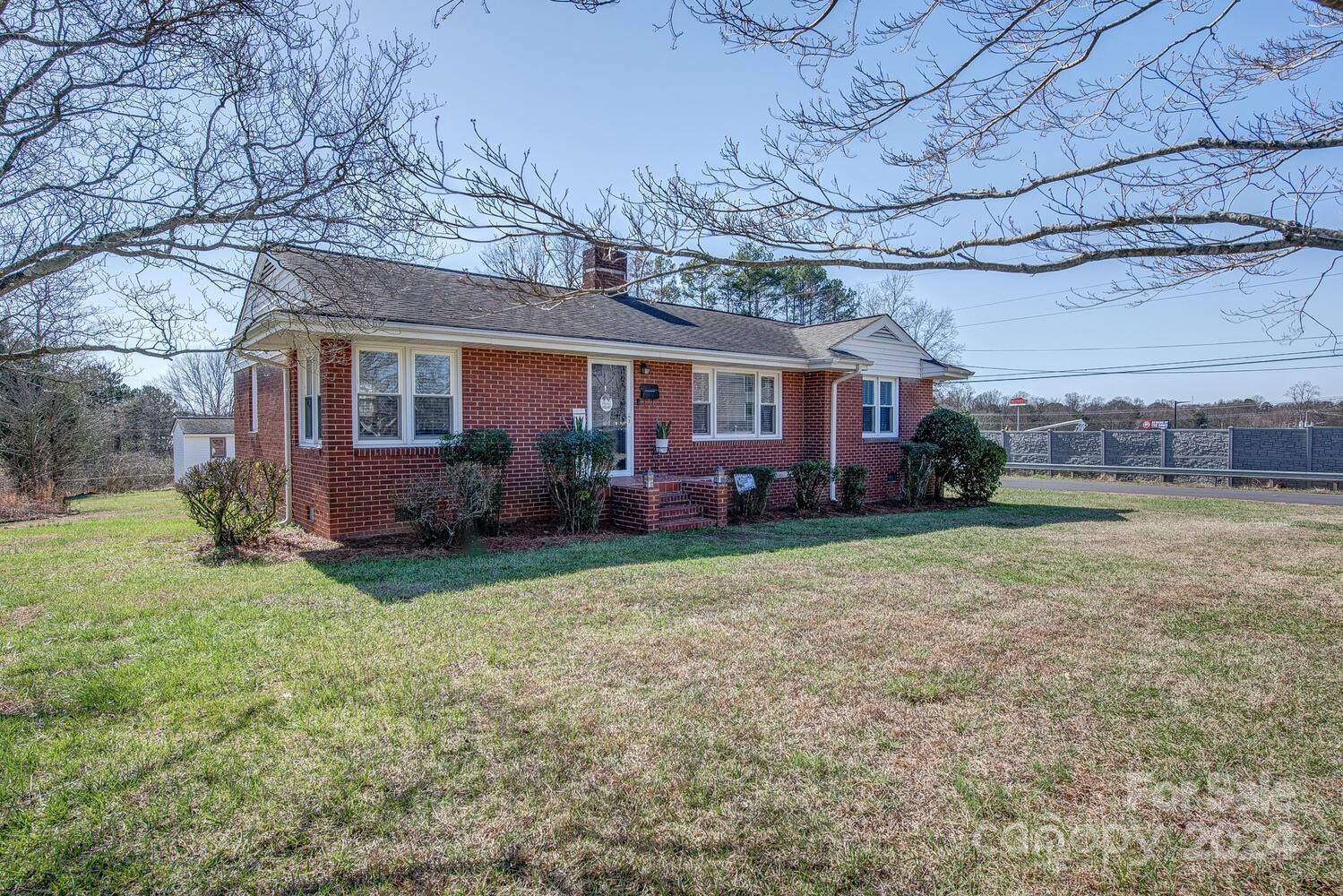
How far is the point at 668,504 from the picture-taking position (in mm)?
10781

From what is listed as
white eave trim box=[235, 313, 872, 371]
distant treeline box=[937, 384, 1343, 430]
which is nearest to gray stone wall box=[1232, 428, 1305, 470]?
distant treeline box=[937, 384, 1343, 430]

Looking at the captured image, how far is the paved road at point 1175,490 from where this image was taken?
1653 centimetres

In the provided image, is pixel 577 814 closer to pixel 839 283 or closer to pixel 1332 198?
pixel 1332 198

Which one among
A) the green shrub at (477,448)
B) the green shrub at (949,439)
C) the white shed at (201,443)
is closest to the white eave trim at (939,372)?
the green shrub at (949,439)

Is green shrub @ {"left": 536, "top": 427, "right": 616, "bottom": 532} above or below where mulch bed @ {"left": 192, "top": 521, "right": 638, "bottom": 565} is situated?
above

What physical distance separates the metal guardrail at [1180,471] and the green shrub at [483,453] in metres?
22.3

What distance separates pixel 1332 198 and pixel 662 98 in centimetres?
430

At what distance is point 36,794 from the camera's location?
287cm

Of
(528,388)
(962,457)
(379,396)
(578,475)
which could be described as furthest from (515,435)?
(962,457)

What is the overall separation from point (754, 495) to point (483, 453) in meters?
4.74

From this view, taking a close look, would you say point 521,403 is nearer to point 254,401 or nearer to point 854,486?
point 854,486

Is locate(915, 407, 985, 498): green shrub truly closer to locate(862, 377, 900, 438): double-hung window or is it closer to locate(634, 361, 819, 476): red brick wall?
locate(862, 377, 900, 438): double-hung window

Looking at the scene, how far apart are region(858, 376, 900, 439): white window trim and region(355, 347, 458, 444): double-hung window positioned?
901cm

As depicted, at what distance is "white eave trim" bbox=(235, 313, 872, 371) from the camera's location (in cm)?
836
